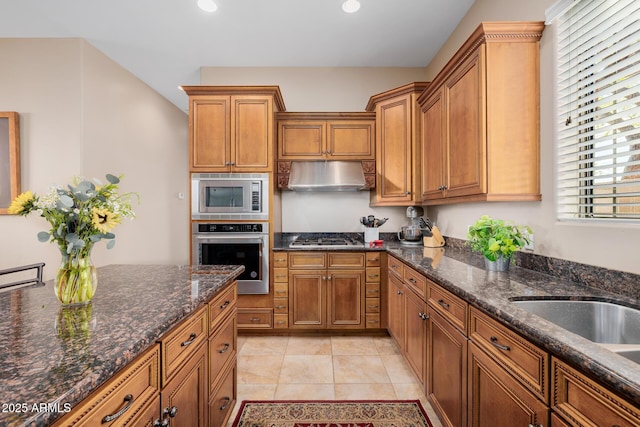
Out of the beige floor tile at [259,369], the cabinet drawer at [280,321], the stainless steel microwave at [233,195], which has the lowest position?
the beige floor tile at [259,369]

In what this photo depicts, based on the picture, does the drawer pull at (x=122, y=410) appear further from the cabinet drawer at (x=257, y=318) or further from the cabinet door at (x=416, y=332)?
the cabinet drawer at (x=257, y=318)

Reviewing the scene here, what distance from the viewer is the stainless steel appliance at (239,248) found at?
2936 mm

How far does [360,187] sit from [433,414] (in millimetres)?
2110

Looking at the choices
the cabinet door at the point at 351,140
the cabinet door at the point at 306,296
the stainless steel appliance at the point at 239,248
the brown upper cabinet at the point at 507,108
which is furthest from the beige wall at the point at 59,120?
the brown upper cabinet at the point at 507,108

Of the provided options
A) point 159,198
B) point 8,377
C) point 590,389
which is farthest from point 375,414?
point 159,198

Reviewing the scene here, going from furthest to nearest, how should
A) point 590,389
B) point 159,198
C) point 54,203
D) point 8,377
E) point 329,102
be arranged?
point 159,198 < point 329,102 < point 54,203 < point 590,389 < point 8,377

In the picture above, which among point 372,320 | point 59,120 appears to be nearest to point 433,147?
point 372,320

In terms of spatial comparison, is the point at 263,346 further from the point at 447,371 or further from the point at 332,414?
the point at 447,371

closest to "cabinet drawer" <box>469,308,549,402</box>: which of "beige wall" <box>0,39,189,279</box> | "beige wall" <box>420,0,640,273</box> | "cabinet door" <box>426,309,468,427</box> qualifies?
"cabinet door" <box>426,309,468,427</box>

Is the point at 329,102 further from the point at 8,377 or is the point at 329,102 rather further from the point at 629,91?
the point at 8,377

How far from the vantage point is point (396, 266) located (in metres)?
2.60

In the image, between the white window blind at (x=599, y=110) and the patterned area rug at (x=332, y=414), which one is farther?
the patterned area rug at (x=332, y=414)

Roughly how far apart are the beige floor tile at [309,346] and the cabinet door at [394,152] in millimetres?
1579

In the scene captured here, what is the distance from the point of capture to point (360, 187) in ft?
10.6
